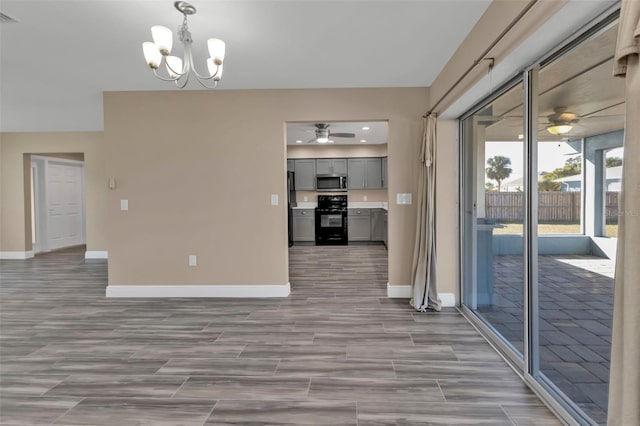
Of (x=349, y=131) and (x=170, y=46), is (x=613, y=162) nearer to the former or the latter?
(x=170, y=46)

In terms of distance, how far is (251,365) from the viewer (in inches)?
101

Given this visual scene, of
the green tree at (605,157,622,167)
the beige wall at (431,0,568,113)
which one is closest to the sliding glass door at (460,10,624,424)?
the green tree at (605,157,622,167)

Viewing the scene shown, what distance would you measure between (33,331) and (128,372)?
156 centimetres

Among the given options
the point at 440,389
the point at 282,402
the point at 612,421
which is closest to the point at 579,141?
the point at 612,421

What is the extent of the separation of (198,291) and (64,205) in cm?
646

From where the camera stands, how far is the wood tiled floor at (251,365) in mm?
2006

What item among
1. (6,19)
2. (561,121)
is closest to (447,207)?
(561,121)

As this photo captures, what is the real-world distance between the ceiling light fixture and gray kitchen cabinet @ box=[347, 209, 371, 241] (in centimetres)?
632

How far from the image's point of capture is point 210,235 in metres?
4.28

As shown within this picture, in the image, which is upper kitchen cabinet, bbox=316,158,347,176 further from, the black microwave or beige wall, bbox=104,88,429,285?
beige wall, bbox=104,88,429,285

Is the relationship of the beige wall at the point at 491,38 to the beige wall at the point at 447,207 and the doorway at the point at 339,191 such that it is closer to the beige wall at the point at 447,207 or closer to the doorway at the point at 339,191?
the beige wall at the point at 447,207

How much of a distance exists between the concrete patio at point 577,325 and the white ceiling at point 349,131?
3817 millimetres

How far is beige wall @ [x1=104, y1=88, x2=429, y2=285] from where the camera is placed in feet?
13.8

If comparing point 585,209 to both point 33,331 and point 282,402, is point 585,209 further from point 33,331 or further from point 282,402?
point 33,331
